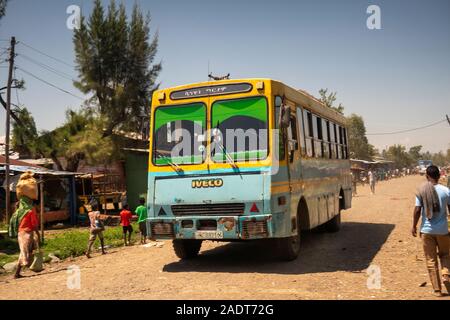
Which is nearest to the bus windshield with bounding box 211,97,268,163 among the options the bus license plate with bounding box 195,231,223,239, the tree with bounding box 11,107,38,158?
the bus license plate with bounding box 195,231,223,239

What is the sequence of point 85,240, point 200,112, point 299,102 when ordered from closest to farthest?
point 200,112 < point 299,102 < point 85,240

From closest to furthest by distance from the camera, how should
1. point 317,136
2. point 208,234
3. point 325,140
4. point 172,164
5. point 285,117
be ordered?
point 285,117
point 208,234
point 172,164
point 317,136
point 325,140

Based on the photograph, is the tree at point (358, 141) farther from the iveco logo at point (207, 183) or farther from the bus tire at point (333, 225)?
the iveco logo at point (207, 183)

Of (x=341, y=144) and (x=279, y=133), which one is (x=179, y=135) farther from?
(x=341, y=144)

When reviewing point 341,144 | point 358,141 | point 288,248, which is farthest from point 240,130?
point 358,141

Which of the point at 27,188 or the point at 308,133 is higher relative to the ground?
the point at 308,133

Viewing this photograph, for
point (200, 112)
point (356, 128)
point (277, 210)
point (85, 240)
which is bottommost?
point (85, 240)

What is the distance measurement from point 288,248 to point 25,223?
538cm

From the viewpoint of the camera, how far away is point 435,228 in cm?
639

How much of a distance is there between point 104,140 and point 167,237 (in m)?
20.8

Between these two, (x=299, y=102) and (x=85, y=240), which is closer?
(x=299, y=102)
